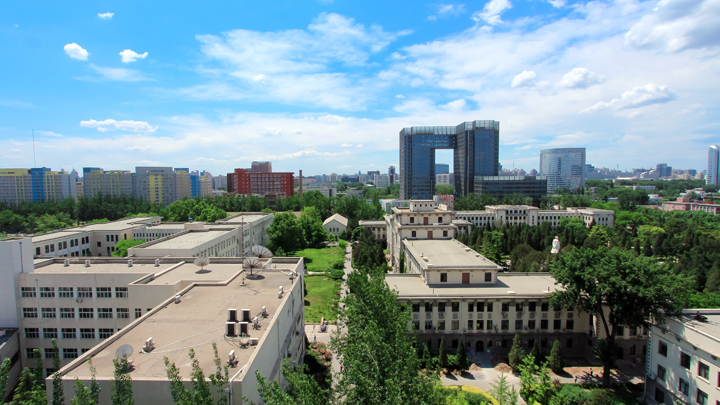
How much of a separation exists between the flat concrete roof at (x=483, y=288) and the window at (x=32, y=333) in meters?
23.9

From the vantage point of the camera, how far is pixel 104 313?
23.2m

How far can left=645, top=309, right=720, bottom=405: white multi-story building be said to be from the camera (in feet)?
58.4

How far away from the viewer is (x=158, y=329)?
51.7ft

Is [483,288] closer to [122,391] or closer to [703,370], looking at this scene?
[703,370]

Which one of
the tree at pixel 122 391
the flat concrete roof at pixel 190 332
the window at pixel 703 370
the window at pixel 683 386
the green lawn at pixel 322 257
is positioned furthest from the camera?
the green lawn at pixel 322 257

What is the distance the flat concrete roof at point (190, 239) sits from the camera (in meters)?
35.0

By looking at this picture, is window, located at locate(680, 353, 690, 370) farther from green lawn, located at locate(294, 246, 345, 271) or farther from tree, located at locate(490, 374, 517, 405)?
green lawn, located at locate(294, 246, 345, 271)

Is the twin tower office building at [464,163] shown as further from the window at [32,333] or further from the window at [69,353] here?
the window at [32,333]

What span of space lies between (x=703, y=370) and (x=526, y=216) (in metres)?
67.5

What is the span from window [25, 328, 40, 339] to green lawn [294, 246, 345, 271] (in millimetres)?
30637

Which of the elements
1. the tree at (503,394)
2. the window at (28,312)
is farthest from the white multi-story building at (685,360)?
the window at (28,312)

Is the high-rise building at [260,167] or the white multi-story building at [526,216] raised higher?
the high-rise building at [260,167]

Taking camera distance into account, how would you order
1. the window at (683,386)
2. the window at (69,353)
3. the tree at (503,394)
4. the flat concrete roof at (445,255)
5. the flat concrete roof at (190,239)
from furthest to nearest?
the flat concrete roof at (190,239) < the flat concrete roof at (445,255) < the window at (69,353) < the window at (683,386) < the tree at (503,394)

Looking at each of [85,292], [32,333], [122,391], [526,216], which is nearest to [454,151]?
[526,216]
